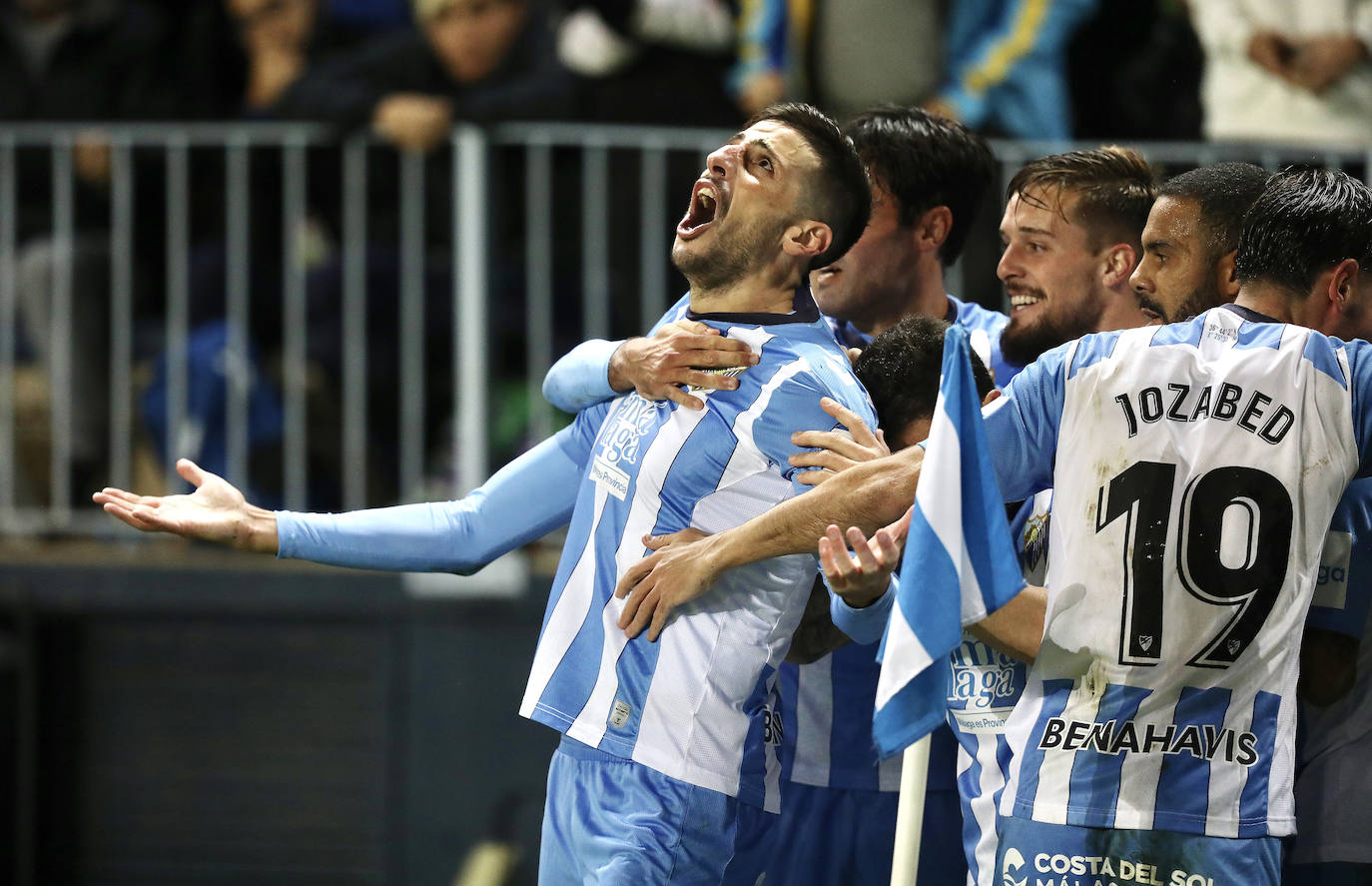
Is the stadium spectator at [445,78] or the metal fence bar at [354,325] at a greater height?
the stadium spectator at [445,78]

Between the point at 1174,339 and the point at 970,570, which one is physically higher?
the point at 1174,339

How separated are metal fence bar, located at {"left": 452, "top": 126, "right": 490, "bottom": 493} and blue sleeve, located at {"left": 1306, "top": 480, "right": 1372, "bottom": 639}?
12.3 ft

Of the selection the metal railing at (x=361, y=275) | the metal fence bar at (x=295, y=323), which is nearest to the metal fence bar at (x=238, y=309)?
the metal railing at (x=361, y=275)

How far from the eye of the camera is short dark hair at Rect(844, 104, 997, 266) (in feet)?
12.9

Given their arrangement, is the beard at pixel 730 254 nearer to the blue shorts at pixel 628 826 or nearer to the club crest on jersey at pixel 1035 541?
the club crest on jersey at pixel 1035 541

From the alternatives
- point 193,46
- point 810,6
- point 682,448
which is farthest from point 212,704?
point 682,448

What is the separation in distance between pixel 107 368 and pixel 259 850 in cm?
191

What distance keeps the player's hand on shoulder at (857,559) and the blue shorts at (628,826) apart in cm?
49

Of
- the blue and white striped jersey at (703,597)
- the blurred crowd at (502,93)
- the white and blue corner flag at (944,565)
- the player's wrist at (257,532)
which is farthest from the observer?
the blurred crowd at (502,93)

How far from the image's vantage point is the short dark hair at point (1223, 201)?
9.86 ft

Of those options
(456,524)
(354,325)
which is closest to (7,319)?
(354,325)

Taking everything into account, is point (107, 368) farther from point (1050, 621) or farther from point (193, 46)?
point (1050, 621)

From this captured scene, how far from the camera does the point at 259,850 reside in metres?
6.50

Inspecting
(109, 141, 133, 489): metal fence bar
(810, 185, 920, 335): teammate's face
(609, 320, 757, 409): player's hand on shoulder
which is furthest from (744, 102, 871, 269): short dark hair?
(109, 141, 133, 489): metal fence bar
